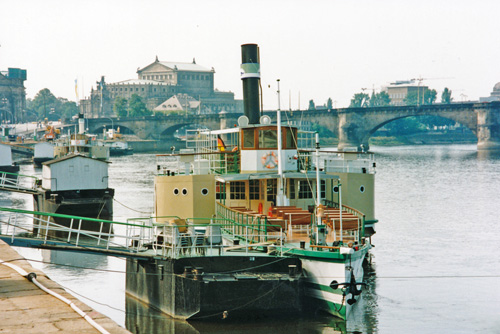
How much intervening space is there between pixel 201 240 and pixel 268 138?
6.87 m

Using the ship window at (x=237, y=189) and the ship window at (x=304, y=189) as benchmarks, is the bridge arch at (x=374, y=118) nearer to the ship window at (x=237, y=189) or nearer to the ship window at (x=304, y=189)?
the ship window at (x=304, y=189)

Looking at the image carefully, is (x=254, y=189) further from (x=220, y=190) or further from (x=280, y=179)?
(x=220, y=190)

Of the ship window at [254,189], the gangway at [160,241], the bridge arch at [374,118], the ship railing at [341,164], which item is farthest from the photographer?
the bridge arch at [374,118]

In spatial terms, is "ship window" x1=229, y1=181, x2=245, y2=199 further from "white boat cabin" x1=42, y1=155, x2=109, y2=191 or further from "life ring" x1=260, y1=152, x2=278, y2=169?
"white boat cabin" x1=42, y1=155, x2=109, y2=191

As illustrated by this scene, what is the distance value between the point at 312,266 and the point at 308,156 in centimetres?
1098

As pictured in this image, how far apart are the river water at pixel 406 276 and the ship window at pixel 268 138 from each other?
877cm

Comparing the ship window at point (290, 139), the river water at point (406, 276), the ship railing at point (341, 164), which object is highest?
the ship window at point (290, 139)

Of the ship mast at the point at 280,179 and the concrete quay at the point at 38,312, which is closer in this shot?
the concrete quay at the point at 38,312

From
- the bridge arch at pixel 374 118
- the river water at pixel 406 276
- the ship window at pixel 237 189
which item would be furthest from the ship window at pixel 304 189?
the bridge arch at pixel 374 118

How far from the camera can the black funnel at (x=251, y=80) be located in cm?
3675

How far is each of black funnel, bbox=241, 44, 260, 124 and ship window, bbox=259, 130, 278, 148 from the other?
12.7 feet

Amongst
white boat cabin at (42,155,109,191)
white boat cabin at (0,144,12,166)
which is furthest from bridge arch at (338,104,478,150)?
white boat cabin at (42,155,109,191)

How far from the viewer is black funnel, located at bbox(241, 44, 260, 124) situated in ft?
121

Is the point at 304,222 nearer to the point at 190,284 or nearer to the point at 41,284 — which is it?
the point at 190,284
